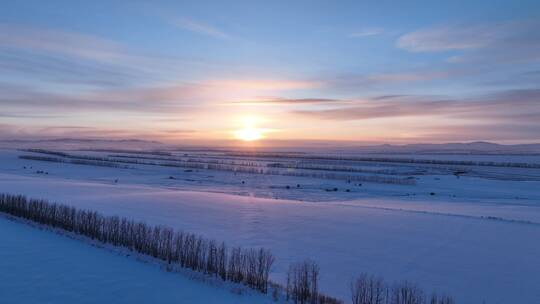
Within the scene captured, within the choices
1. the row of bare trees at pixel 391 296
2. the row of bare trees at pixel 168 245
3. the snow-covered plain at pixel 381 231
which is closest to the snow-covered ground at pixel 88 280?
the row of bare trees at pixel 168 245

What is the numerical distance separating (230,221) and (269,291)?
386 inches

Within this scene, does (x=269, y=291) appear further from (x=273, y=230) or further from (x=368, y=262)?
(x=273, y=230)

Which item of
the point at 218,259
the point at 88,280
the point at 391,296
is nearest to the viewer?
the point at 88,280

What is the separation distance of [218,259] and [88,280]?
137 inches

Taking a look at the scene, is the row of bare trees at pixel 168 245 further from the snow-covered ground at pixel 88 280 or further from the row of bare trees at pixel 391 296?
the row of bare trees at pixel 391 296

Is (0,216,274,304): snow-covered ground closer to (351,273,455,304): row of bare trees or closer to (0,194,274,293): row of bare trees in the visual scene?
(0,194,274,293): row of bare trees

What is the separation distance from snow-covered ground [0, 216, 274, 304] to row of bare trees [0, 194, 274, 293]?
57 centimetres

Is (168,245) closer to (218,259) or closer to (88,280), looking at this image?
(218,259)

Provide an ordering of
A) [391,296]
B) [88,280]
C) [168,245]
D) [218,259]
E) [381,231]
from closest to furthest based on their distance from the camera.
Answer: [88,280] → [391,296] → [168,245] → [218,259] → [381,231]

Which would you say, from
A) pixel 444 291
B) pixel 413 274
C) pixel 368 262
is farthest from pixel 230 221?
pixel 444 291

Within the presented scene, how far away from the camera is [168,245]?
1211 cm

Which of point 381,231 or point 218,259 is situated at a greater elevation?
point 218,259

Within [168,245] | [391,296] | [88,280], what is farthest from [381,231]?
[88,280]

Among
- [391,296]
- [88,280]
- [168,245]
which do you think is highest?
[168,245]
